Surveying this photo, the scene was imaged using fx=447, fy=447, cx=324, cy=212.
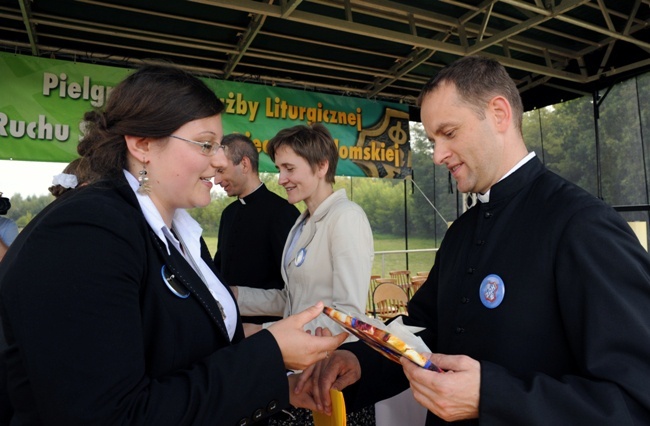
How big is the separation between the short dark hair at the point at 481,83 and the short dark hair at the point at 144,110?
0.72 metres

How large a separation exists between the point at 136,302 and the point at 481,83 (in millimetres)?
1068

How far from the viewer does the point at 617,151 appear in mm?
7164

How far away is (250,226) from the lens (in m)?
2.93

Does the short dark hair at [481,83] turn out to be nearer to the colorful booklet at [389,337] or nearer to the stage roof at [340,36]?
the colorful booklet at [389,337]

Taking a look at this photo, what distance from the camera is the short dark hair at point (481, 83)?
1.28m

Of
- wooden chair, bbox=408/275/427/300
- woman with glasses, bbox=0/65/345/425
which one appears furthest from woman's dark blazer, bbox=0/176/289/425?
wooden chair, bbox=408/275/427/300

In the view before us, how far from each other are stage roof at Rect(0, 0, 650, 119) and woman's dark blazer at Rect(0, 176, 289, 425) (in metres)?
4.08

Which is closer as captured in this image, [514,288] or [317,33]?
[514,288]

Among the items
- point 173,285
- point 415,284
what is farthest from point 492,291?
point 415,284

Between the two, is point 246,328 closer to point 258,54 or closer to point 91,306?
point 91,306

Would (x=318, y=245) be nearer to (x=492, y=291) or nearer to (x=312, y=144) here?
(x=312, y=144)

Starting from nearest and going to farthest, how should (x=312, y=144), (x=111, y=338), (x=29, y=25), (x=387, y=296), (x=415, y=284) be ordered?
(x=111, y=338) → (x=312, y=144) → (x=29, y=25) → (x=387, y=296) → (x=415, y=284)

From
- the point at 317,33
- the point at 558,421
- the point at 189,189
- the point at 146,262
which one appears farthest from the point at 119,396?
the point at 317,33

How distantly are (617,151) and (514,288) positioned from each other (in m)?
7.46
